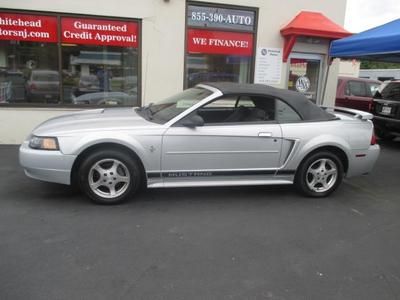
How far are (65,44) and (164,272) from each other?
5.97 meters

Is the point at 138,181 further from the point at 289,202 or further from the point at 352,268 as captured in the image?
the point at 352,268

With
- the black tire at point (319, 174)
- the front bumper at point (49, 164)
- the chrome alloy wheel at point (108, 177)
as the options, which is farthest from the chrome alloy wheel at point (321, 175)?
the front bumper at point (49, 164)

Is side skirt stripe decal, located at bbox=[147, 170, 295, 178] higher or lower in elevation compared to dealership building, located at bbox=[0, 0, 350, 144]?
lower

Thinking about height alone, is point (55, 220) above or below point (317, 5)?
below

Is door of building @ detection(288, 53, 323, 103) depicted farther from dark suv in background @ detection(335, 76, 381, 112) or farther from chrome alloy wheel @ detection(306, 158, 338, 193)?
chrome alloy wheel @ detection(306, 158, 338, 193)

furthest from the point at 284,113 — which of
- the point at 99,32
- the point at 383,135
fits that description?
the point at 383,135

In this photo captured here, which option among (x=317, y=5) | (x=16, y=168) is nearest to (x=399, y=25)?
(x=317, y=5)

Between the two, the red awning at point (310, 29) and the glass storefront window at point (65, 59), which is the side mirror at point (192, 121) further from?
the red awning at point (310, 29)

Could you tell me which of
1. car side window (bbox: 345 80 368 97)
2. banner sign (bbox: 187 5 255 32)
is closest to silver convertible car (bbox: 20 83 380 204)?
banner sign (bbox: 187 5 255 32)

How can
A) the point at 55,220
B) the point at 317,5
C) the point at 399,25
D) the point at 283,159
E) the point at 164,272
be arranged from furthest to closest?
the point at 317,5 < the point at 399,25 < the point at 283,159 < the point at 55,220 < the point at 164,272

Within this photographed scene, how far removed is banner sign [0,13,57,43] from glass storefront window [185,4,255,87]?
2.82m

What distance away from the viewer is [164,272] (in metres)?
2.99

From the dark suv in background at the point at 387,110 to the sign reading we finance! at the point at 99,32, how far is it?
5.98 meters

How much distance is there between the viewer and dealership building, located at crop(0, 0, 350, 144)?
288 inches
